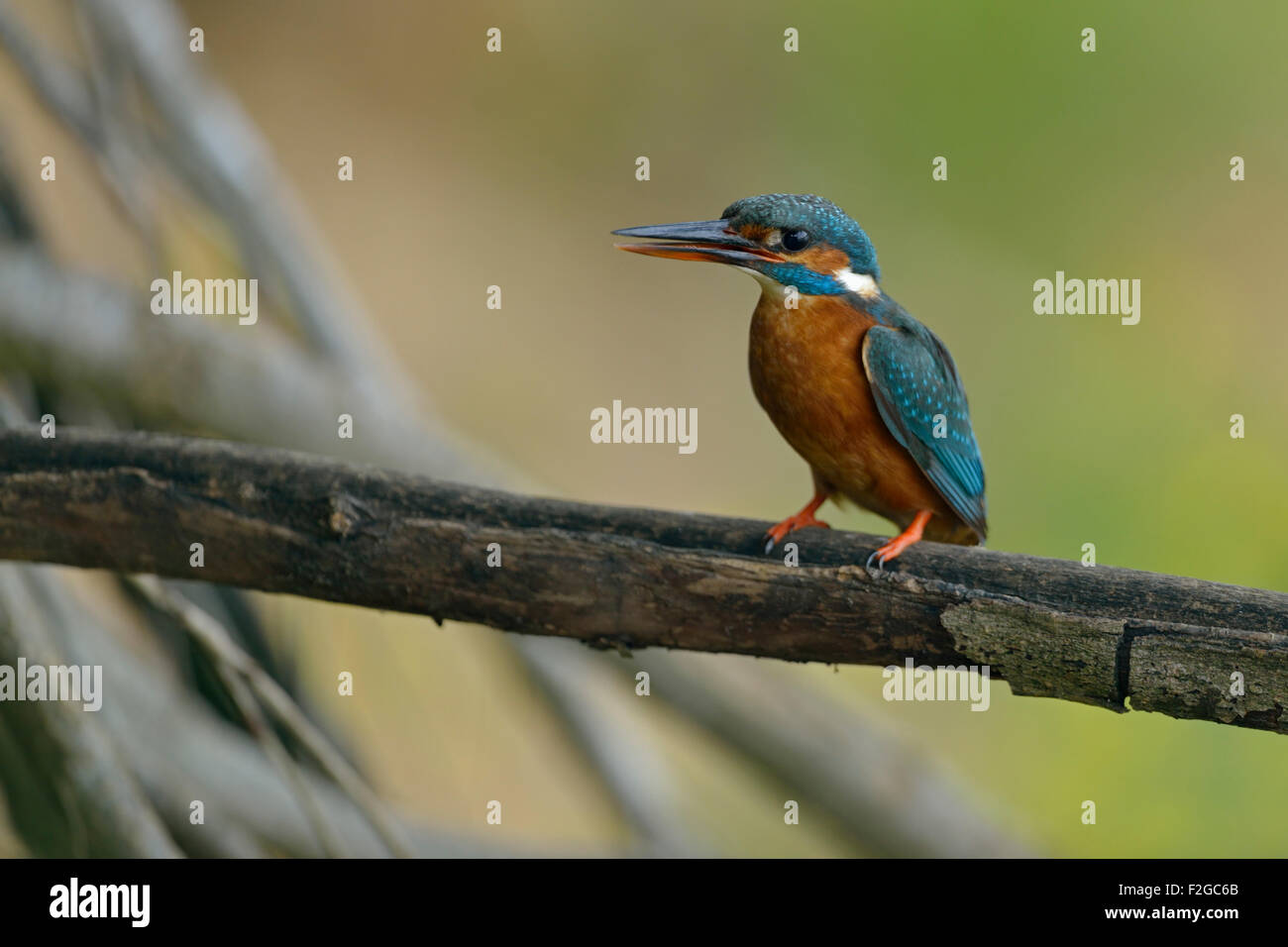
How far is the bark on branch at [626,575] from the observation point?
1549 mm

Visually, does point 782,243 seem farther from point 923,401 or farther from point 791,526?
point 791,526

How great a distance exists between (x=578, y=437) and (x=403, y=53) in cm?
175

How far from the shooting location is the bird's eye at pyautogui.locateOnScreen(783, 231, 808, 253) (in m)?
2.24

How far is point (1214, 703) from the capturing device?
4.96 ft

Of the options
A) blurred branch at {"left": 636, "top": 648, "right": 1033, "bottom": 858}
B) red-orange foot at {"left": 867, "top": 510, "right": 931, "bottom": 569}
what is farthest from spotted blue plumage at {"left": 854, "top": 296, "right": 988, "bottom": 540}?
blurred branch at {"left": 636, "top": 648, "right": 1033, "bottom": 858}

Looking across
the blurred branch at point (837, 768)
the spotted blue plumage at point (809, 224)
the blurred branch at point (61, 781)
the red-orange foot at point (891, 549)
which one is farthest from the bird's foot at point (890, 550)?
the blurred branch at point (61, 781)

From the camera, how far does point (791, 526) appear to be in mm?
2004

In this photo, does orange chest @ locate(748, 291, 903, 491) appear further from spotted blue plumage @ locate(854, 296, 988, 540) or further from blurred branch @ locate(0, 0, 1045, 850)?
blurred branch @ locate(0, 0, 1045, 850)

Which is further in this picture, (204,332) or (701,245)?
(204,332)

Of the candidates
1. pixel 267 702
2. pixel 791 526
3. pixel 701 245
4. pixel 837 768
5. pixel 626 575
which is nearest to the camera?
pixel 626 575

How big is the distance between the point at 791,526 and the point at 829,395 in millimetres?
365

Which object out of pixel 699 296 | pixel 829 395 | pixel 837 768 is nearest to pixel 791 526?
pixel 829 395

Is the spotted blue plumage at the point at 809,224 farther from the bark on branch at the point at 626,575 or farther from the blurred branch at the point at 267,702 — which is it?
the blurred branch at the point at 267,702

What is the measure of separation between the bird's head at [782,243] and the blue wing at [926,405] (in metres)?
0.14
